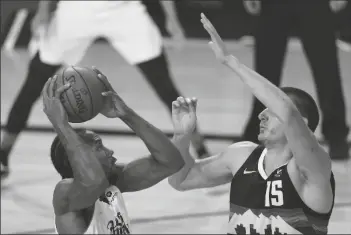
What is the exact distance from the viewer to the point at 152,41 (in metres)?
5.83

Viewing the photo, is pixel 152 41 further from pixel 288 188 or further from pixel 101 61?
pixel 101 61

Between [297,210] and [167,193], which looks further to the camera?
[167,193]

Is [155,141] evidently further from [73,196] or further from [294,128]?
[294,128]

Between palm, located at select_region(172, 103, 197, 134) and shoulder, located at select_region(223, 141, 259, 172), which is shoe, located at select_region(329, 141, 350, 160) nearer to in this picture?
shoulder, located at select_region(223, 141, 259, 172)

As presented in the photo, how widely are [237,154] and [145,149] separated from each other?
3.45 metres

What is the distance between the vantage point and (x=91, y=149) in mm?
2781

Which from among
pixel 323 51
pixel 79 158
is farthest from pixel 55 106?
pixel 323 51

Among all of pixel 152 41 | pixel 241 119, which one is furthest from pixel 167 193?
pixel 241 119

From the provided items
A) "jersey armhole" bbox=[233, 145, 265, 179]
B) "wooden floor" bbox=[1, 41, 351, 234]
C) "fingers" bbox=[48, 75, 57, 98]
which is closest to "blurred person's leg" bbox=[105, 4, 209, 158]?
"wooden floor" bbox=[1, 41, 351, 234]

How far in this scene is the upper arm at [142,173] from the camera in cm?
288

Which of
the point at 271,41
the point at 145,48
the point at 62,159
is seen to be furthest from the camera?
the point at 271,41

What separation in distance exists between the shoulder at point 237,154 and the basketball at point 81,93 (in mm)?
653

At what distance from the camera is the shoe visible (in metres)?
6.34

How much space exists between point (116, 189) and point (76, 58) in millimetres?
3192
